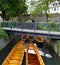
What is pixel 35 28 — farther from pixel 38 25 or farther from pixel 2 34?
pixel 2 34

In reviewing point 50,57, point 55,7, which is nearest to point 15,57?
point 50,57

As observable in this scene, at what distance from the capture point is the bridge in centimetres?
3170

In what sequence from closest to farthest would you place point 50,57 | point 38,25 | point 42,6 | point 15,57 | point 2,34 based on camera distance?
→ point 15,57 → point 50,57 → point 38,25 → point 2,34 → point 42,6

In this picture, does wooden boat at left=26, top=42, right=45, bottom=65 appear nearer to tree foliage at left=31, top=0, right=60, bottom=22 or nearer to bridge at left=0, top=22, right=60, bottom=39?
bridge at left=0, top=22, right=60, bottom=39

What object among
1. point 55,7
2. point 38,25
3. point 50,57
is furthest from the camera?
point 55,7

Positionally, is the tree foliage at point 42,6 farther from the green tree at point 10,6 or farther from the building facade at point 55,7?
the building facade at point 55,7

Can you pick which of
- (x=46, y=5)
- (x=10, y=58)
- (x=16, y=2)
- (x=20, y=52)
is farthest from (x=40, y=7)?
(x=10, y=58)

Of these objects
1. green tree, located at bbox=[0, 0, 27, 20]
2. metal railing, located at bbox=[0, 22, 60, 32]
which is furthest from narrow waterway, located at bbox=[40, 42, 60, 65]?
green tree, located at bbox=[0, 0, 27, 20]

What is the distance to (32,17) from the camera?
57531 millimetres

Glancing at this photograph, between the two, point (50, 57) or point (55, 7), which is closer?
point (50, 57)

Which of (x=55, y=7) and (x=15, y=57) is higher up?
(x=55, y=7)

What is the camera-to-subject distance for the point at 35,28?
3416cm

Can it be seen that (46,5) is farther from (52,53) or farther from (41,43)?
(52,53)

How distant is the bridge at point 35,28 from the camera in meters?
31.7
